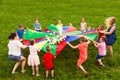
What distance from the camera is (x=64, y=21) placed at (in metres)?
19.4

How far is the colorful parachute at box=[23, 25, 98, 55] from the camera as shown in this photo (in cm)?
1210

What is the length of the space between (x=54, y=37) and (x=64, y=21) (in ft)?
23.0

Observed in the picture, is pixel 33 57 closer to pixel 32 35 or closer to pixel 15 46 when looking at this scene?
pixel 15 46

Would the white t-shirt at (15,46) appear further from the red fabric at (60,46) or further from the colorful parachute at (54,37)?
the red fabric at (60,46)

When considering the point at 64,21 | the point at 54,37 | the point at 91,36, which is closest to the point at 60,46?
the point at 54,37

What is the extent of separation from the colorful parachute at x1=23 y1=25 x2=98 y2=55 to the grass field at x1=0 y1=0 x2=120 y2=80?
2.68 ft

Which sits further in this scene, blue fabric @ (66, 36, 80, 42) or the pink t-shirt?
blue fabric @ (66, 36, 80, 42)

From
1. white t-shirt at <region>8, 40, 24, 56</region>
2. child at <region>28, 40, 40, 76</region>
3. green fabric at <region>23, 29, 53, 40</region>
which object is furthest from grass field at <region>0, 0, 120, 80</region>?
white t-shirt at <region>8, 40, 24, 56</region>

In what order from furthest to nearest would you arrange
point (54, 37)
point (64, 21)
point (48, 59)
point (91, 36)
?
point (64, 21) → point (91, 36) → point (54, 37) → point (48, 59)

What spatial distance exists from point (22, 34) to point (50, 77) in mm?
2549

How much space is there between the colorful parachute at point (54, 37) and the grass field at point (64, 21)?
0.82 meters

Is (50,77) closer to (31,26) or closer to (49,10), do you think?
(31,26)

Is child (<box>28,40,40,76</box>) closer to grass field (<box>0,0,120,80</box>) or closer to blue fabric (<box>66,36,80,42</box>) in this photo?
grass field (<box>0,0,120,80</box>)

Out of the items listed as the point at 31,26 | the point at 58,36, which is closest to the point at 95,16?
the point at 31,26
